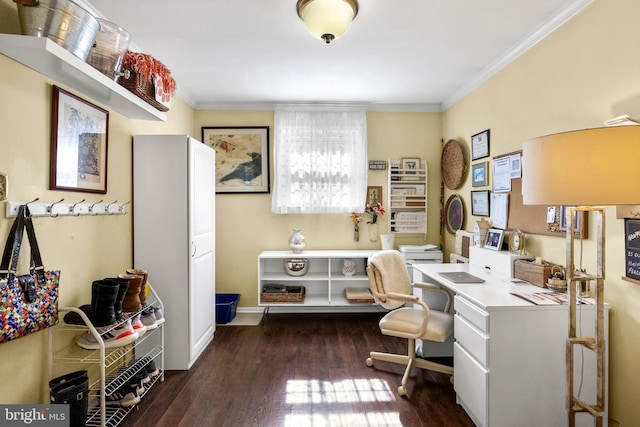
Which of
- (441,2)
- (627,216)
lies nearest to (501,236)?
(627,216)

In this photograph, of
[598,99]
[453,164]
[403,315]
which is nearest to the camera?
[598,99]

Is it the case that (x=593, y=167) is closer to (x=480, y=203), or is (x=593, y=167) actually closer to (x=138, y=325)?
(x=480, y=203)

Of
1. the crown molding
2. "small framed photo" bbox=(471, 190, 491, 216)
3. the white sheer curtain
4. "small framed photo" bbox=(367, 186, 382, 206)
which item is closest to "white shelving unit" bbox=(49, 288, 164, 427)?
the white sheer curtain

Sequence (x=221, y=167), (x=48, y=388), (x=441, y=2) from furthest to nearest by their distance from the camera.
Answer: (x=221, y=167) → (x=441, y=2) → (x=48, y=388)

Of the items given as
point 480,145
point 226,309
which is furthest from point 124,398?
point 480,145

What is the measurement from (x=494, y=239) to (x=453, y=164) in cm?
124

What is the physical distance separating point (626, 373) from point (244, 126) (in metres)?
3.98

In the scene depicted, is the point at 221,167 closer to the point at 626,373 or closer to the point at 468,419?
the point at 468,419

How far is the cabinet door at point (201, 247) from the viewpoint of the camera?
2832 mm

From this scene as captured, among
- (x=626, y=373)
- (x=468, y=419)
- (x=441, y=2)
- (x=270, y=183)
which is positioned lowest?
(x=468, y=419)

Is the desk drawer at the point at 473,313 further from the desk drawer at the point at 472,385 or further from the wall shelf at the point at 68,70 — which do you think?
the wall shelf at the point at 68,70

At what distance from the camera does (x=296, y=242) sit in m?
4.01

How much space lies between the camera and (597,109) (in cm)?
193

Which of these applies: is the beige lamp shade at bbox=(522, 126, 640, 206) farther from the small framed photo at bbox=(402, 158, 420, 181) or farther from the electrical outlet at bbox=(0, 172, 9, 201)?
the small framed photo at bbox=(402, 158, 420, 181)
